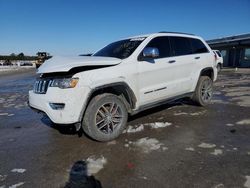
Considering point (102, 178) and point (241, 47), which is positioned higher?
point (241, 47)

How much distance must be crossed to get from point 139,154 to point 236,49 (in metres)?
39.2

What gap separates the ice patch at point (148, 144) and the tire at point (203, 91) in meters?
2.86

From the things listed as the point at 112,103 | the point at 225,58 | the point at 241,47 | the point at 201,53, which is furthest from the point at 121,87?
the point at 225,58

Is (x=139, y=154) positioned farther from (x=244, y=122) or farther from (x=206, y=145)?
(x=244, y=122)

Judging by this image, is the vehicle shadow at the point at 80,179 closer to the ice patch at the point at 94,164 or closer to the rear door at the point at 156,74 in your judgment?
the ice patch at the point at 94,164

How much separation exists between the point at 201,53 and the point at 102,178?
4871mm

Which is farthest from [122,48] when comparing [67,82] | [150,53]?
[67,82]

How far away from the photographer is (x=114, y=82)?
4582mm

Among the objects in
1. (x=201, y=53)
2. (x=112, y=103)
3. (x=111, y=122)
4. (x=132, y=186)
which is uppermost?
(x=201, y=53)

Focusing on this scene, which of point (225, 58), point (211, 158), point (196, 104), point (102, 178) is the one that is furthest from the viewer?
point (225, 58)

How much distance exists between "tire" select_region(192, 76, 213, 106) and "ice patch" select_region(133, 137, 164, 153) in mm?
2864

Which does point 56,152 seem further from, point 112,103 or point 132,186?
point 132,186

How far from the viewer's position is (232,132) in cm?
500

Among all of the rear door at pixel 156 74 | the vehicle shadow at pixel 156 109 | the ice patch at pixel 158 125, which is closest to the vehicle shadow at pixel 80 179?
the rear door at pixel 156 74
